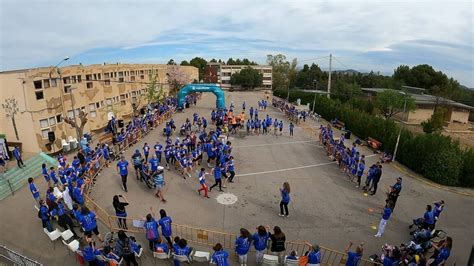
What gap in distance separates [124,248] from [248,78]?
258ft

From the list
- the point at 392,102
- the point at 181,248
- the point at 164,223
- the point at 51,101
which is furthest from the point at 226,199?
the point at 392,102

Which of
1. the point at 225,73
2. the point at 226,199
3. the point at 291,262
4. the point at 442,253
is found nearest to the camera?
the point at 291,262

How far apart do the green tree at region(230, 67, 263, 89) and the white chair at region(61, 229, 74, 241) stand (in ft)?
254

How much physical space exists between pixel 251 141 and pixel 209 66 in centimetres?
8311

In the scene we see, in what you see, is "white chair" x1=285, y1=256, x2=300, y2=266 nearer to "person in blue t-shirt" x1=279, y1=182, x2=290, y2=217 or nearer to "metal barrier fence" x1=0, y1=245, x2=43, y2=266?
"person in blue t-shirt" x1=279, y1=182, x2=290, y2=217

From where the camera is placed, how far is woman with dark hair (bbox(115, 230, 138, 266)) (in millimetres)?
8531

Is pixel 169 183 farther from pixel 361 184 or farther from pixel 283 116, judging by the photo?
pixel 283 116

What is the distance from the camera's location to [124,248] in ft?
28.0

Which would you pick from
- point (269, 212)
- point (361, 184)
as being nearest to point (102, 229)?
point (269, 212)

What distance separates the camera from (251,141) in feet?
79.7

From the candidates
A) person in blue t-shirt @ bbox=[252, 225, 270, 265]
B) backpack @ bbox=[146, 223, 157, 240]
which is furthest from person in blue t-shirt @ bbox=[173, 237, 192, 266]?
person in blue t-shirt @ bbox=[252, 225, 270, 265]

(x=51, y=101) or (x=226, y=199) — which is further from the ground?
(x=51, y=101)

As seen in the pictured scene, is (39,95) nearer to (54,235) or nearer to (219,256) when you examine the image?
(54,235)

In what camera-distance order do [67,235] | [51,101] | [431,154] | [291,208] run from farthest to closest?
[51,101] → [431,154] → [291,208] → [67,235]
